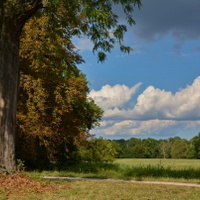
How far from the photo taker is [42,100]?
20656mm

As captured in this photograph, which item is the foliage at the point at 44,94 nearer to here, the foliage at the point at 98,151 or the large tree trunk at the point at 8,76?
the foliage at the point at 98,151

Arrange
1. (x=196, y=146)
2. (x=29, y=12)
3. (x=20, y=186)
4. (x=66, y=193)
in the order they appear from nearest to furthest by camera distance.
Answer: (x=66, y=193)
(x=20, y=186)
(x=29, y=12)
(x=196, y=146)

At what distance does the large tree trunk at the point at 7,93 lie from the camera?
11641mm

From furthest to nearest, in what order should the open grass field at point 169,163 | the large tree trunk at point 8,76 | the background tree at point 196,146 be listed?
the background tree at point 196,146 → the open grass field at point 169,163 → the large tree trunk at point 8,76

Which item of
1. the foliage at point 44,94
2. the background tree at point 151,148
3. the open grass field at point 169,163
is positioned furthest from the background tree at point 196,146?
the foliage at point 44,94

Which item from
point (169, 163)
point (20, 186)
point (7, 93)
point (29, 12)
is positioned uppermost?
point (29, 12)

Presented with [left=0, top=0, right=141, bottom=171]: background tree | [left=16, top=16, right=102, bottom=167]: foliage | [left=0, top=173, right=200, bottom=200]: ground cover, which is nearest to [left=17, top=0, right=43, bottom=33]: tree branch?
[left=0, top=0, right=141, bottom=171]: background tree

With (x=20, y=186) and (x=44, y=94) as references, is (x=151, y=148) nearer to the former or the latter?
(x=44, y=94)

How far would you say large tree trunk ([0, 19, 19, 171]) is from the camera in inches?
458

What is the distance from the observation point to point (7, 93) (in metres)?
11.8

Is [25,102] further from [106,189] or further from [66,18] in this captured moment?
[106,189]

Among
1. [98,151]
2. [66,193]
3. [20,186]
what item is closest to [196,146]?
[98,151]

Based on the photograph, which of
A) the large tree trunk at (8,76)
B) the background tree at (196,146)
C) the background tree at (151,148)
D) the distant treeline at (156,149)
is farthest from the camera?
the background tree at (151,148)

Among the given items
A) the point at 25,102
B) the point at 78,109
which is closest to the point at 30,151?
the point at 25,102
